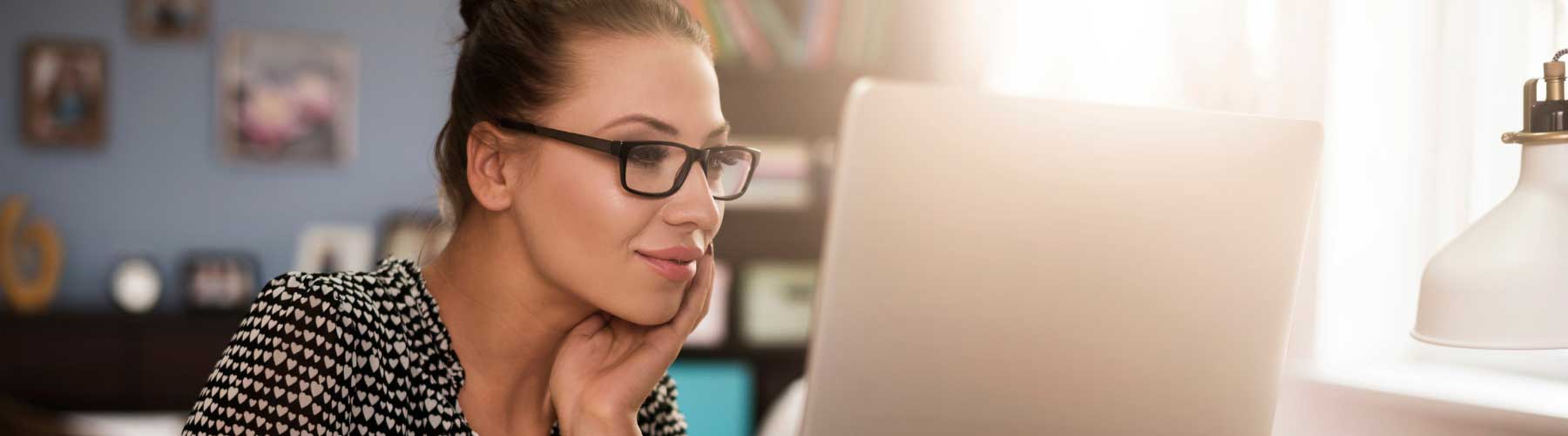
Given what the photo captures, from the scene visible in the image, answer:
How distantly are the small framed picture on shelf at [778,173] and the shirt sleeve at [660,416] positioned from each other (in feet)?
5.68

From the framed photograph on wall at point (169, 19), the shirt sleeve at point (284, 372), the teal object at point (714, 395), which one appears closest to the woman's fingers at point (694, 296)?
the shirt sleeve at point (284, 372)

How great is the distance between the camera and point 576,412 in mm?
1202

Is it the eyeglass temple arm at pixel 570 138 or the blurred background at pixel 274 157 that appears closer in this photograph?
the eyeglass temple arm at pixel 570 138

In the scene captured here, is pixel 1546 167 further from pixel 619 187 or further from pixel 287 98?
pixel 287 98

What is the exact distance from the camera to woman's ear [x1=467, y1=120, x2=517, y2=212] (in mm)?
1180

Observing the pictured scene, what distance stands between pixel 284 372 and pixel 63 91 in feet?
9.14

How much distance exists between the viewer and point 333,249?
11.2ft

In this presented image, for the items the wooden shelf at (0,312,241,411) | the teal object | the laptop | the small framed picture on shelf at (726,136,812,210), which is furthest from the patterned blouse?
the wooden shelf at (0,312,241,411)

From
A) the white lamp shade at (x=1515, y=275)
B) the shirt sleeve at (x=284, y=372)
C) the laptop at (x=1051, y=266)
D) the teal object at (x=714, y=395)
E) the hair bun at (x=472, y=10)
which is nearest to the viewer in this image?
the laptop at (x=1051, y=266)

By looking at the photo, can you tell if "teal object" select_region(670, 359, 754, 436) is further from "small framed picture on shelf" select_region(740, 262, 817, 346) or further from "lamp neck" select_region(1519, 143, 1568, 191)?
"lamp neck" select_region(1519, 143, 1568, 191)

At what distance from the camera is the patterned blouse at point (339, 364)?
1.02 meters

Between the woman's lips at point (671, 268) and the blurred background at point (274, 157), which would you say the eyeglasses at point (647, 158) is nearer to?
the woman's lips at point (671, 268)

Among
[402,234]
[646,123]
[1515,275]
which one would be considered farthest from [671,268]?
[402,234]

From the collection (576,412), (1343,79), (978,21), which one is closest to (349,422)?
(576,412)
